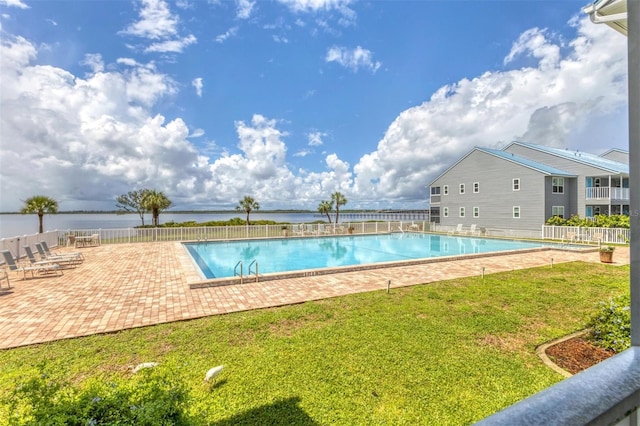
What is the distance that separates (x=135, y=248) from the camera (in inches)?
590

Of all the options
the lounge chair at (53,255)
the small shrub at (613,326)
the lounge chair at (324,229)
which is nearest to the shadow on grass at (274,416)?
the small shrub at (613,326)

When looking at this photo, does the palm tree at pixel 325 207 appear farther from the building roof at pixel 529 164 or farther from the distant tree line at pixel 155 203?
the building roof at pixel 529 164

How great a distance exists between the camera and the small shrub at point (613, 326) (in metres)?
4.14

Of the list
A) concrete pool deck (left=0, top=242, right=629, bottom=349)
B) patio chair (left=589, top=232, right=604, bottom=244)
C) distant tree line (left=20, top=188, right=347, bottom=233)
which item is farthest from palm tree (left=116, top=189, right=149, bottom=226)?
patio chair (left=589, top=232, right=604, bottom=244)

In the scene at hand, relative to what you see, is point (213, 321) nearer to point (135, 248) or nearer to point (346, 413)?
point (346, 413)

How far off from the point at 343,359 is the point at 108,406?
304 cm

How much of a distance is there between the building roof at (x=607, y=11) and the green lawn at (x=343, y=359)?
533cm

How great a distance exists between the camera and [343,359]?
4.06 metres

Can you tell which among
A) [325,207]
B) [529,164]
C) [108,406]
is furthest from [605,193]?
[108,406]

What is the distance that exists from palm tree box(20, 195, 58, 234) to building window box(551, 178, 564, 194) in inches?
1400

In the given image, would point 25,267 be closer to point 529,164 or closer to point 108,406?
point 108,406

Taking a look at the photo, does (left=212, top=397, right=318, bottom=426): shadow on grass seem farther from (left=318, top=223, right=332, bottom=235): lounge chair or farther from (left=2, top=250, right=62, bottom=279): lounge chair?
(left=318, top=223, right=332, bottom=235): lounge chair

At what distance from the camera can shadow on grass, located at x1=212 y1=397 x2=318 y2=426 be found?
2854 millimetres

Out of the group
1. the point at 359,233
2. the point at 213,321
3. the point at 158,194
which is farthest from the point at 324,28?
the point at 158,194
